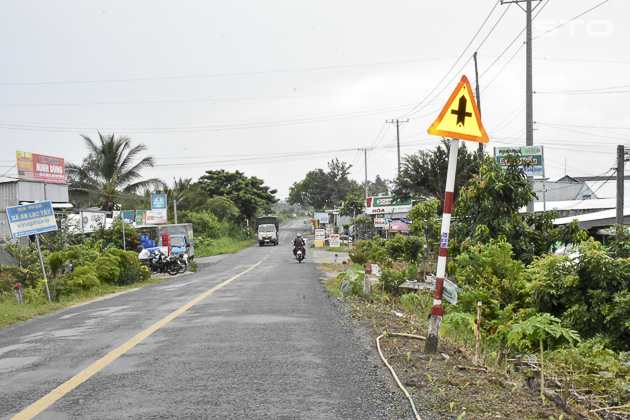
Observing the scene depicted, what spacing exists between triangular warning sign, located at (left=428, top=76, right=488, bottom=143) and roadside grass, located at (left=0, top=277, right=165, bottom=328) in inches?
380

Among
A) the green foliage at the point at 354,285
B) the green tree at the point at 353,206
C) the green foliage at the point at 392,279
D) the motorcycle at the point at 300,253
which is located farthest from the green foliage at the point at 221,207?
the green foliage at the point at 392,279

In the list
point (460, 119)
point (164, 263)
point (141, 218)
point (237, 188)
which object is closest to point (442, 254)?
point (460, 119)

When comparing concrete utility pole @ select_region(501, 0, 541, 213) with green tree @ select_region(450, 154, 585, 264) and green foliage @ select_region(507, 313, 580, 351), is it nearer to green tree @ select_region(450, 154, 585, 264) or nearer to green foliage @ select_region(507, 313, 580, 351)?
green tree @ select_region(450, 154, 585, 264)

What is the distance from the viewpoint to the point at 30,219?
1462 cm

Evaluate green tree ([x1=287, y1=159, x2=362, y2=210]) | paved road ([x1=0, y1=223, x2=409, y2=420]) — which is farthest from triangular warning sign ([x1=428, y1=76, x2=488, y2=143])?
green tree ([x1=287, y1=159, x2=362, y2=210])

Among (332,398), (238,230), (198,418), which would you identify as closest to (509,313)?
(332,398)

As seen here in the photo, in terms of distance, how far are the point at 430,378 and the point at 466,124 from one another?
2896 mm

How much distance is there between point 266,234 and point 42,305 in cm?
4763

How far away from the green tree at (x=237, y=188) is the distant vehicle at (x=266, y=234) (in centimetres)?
931

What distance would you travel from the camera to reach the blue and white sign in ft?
46.6

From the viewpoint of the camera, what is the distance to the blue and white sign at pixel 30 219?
46.6 feet

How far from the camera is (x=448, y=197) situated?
6176 mm

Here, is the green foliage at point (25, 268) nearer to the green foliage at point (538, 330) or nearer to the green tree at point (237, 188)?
the green foliage at point (538, 330)

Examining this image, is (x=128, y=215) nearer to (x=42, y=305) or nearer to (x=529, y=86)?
(x=42, y=305)
